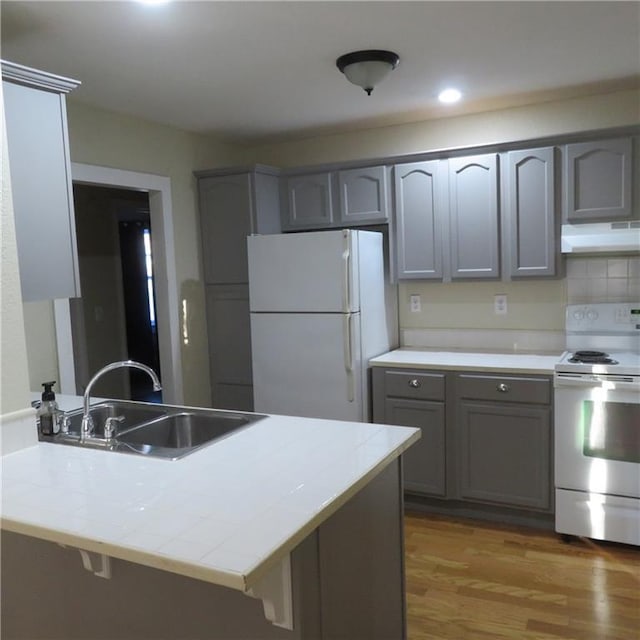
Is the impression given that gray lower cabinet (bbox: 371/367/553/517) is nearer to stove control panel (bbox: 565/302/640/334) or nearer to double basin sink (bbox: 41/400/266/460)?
stove control panel (bbox: 565/302/640/334)

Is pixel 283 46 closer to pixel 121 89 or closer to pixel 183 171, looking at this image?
pixel 121 89

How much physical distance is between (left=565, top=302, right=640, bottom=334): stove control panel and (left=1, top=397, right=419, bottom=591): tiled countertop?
1.99m

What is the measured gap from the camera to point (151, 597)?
1644mm

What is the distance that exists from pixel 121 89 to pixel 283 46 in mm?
1026

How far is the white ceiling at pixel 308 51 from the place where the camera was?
2.22 metres

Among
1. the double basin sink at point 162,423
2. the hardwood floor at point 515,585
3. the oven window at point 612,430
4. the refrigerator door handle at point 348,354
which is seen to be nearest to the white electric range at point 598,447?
the oven window at point 612,430

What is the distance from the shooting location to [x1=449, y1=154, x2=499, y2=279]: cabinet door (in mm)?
3420

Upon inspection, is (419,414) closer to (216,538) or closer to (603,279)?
(603,279)

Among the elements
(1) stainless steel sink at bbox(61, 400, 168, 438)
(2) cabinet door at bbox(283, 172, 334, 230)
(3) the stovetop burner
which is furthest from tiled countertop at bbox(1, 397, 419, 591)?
(2) cabinet door at bbox(283, 172, 334, 230)

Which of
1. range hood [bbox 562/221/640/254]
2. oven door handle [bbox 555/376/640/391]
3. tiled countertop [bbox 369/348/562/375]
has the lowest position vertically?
oven door handle [bbox 555/376/640/391]

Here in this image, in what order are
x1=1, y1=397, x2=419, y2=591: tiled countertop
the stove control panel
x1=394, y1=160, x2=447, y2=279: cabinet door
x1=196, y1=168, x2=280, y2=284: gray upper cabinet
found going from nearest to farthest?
x1=1, y1=397, x2=419, y2=591: tiled countertop < the stove control panel < x1=394, y1=160, x2=447, y2=279: cabinet door < x1=196, y1=168, x2=280, y2=284: gray upper cabinet

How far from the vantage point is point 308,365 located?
3.53m

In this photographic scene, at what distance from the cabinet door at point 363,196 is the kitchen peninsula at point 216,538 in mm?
1966

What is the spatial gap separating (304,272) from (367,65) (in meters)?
Result: 1.23
